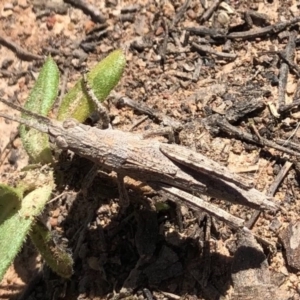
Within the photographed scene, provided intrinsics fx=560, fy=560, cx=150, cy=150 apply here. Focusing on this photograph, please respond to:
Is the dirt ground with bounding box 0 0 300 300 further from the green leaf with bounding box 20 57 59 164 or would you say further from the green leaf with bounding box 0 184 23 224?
the green leaf with bounding box 0 184 23 224

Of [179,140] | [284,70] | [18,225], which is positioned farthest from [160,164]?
[284,70]

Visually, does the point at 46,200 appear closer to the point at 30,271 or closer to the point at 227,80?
the point at 30,271

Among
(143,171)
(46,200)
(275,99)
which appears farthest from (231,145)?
(46,200)

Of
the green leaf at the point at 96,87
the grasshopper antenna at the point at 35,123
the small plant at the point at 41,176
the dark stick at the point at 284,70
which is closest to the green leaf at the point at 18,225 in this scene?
the small plant at the point at 41,176

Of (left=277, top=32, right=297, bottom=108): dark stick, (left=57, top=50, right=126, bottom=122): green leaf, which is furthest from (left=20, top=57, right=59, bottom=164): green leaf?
(left=277, top=32, right=297, bottom=108): dark stick

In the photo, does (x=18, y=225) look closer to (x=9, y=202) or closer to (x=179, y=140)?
(x=9, y=202)

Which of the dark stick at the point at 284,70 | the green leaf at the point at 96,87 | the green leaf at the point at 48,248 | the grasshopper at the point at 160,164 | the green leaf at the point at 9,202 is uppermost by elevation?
the dark stick at the point at 284,70

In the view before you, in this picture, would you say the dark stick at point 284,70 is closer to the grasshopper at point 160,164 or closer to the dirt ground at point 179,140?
the dirt ground at point 179,140
